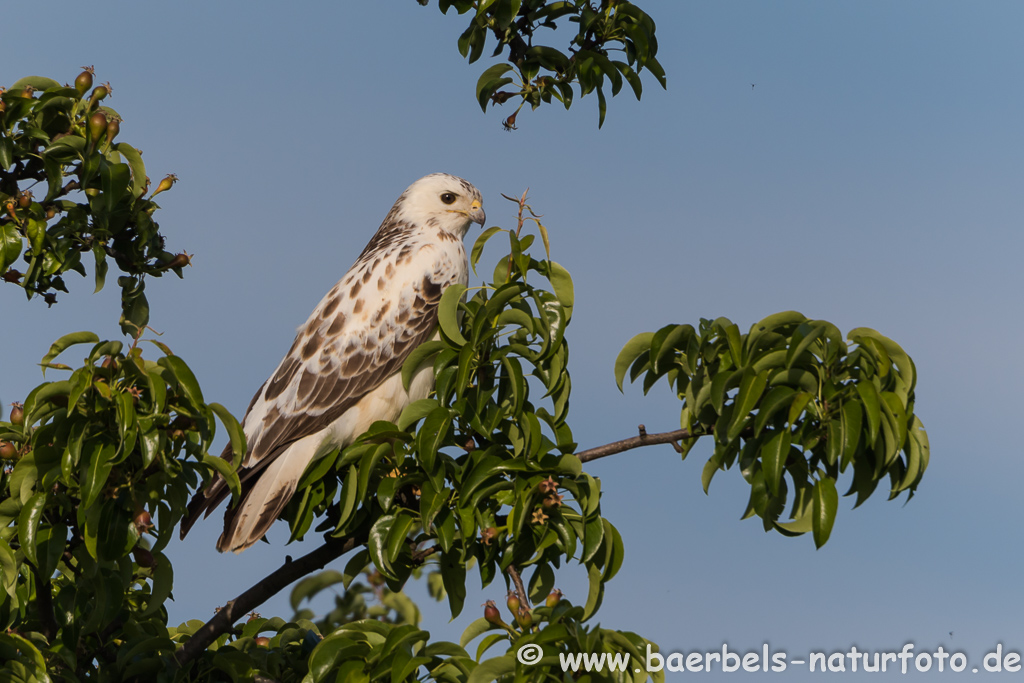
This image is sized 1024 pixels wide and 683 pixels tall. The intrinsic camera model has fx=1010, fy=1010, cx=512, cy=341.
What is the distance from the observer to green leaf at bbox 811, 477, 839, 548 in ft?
11.6

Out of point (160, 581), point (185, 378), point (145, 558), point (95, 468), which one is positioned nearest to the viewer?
point (185, 378)

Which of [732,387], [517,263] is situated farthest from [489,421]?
[732,387]

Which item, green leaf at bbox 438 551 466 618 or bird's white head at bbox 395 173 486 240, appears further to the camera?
bird's white head at bbox 395 173 486 240

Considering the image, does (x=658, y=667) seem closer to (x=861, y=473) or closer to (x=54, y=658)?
(x=861, y=473)

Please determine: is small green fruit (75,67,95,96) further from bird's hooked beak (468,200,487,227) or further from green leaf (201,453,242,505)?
bird's hooked beak (468,200,487,227)

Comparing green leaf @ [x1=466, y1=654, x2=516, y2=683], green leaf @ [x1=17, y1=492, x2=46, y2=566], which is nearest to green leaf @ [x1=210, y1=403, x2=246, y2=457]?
green leaf @ [x1=17, y1=492, x2=46, y2=566]

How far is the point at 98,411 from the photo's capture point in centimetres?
388

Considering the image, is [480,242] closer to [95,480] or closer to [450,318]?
[450,318]

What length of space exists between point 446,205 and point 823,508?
4932 mm

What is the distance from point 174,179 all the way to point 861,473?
3762 millimetres

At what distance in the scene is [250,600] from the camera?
4.79 m

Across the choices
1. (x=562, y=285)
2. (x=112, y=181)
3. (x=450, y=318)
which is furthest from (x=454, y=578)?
(x=112, y=181)
